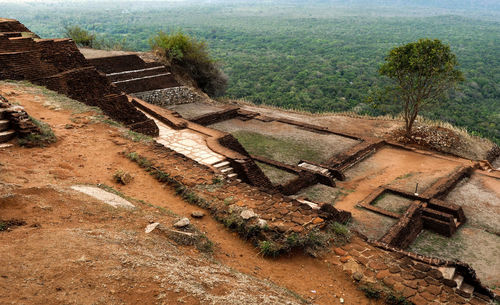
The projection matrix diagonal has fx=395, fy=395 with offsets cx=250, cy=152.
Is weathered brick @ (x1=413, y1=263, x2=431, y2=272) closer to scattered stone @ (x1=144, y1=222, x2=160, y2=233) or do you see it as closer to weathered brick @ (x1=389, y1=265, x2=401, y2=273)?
weathered brick @ (x1=389, y1=265, x2=401, y2=273)

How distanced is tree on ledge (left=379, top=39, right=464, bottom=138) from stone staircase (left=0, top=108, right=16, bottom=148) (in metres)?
13.8

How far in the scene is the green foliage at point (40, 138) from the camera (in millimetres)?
6758

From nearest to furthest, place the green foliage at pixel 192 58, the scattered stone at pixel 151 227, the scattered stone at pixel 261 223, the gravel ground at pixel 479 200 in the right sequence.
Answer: the scattered stone at pixel 151 227 → the scattered stone at pixel 261 223 → the gravel ground at pixel 479 200 → the green foliage at pixel 192 58

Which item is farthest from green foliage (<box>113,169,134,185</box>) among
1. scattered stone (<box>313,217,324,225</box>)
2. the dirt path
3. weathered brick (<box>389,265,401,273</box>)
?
weathered brick (<box>389,265,401,273</box>)

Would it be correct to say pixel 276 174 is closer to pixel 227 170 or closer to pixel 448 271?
pixel 227 170

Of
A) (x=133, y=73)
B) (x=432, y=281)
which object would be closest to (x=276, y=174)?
(x=432, y=281)

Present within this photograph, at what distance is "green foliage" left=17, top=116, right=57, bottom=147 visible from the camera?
6.76 m

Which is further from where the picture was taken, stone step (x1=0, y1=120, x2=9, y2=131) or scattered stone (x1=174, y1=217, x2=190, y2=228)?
stone step (x1=0, y1=120, x2=9, y2=131)

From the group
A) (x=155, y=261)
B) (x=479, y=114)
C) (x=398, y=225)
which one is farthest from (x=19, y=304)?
(x=479, y=114)

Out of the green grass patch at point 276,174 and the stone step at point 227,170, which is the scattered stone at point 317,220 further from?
the green grass patch at point 276,174

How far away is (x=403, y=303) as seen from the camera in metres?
4.30

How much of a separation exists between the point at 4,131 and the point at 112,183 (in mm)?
2322

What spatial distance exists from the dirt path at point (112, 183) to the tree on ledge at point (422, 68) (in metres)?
12.2

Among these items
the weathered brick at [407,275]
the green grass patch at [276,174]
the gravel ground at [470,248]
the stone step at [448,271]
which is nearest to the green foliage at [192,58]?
the green grass patch at [276,174]
